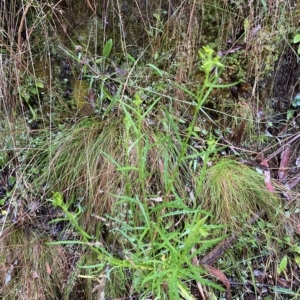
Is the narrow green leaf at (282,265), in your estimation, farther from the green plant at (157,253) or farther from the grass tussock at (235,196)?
the green plant at (157,253)

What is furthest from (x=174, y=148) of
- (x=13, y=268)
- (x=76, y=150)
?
(x=13, y=268)

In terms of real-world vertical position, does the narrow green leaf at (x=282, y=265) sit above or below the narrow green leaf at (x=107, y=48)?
below

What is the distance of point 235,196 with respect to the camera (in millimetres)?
1270

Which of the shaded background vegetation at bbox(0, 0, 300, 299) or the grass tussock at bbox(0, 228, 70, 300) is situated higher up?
the shaded background vegetation at bbox(0, 0, 300, 299)

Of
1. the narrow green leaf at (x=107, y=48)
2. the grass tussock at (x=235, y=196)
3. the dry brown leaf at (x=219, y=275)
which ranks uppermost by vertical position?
the narrow green leaf at (x=107, y=48)

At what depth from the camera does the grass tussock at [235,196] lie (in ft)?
4.11

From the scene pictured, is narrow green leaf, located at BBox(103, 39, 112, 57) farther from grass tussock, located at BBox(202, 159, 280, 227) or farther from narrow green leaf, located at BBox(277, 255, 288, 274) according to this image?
narrow green leaf, located at BBox(277, 255, 288, 274)

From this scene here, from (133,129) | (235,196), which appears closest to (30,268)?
(133,129)

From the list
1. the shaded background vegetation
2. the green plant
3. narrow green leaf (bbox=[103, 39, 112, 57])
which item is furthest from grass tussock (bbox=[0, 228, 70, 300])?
narrow green leaf (bbox=[103, 39, 112, 57])

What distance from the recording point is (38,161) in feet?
4.31

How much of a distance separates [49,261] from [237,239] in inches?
25.5

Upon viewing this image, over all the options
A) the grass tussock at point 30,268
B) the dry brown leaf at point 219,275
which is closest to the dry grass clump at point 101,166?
the grass tussock at point 30,268

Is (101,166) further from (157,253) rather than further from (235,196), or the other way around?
(235,196)

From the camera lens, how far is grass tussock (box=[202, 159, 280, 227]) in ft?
4.11
